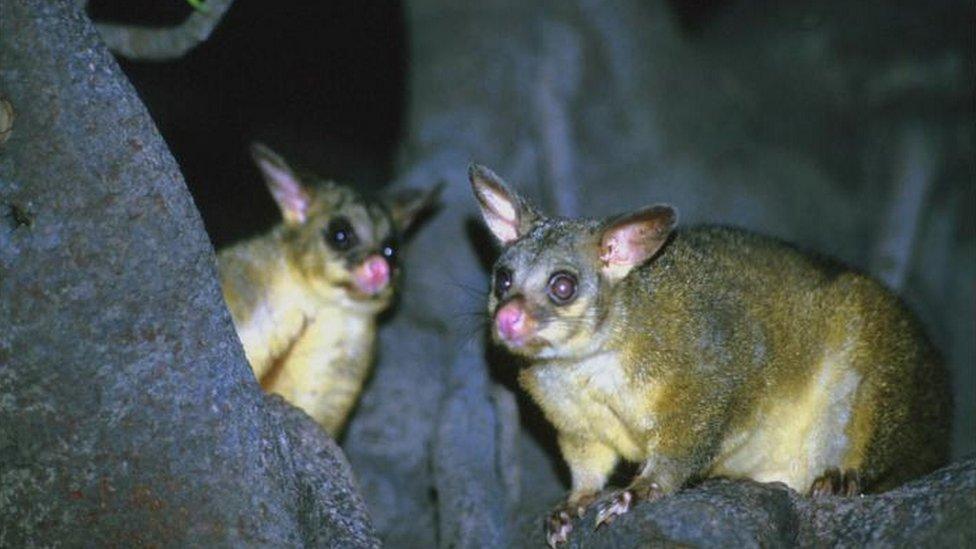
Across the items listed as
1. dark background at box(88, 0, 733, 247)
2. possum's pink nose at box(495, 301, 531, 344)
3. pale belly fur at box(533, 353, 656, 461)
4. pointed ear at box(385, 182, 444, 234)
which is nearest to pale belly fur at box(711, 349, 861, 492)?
pale belly fur at box(533, 353, 656, 461)

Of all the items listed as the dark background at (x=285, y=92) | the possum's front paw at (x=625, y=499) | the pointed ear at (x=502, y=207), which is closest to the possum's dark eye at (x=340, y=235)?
the pointed ear at (x=502, y=207)

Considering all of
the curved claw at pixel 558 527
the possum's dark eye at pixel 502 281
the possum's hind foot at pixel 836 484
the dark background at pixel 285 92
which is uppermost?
the possum's dark eye at pixel 502 281

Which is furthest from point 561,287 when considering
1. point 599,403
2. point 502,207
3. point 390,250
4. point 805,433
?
point 390,250

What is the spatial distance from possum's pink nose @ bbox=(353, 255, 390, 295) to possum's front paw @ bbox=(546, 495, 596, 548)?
1.69m

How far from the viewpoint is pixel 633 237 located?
3.90 m

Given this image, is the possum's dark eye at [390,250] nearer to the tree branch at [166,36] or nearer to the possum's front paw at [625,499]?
the tree branch at [166,36]

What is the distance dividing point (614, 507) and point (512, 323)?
2.21 feet

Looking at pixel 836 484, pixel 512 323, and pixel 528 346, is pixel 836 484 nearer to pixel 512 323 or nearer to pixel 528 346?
pixel 528 346

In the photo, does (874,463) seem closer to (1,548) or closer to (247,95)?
(1,548)

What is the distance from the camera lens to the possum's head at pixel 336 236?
534cm

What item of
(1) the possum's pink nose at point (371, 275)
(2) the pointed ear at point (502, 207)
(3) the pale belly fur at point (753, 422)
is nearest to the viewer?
Answer: (3) the pale belly fur at point (753, 422)

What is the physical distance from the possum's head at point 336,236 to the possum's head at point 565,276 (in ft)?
4.62

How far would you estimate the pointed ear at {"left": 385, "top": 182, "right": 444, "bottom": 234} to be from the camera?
5.80 m

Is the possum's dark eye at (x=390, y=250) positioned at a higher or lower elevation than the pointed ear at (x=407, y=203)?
lower
